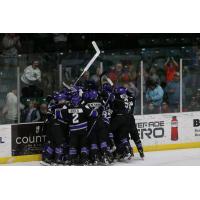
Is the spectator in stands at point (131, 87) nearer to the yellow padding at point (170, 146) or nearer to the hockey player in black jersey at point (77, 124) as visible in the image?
the yellow padding at point (170, 146)

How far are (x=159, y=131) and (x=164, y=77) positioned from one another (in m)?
0.99

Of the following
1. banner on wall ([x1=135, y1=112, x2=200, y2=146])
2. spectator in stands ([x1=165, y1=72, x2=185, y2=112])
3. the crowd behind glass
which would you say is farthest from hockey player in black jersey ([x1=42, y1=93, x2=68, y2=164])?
spectator in stands ([x1=165, y1=72, x2=185, y2=112])

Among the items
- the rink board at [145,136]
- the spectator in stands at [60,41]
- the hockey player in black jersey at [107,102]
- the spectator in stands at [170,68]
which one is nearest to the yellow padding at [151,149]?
the rink board at [145,136]

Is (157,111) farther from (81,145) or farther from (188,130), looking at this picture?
(81,145)

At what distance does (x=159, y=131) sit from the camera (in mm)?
15172

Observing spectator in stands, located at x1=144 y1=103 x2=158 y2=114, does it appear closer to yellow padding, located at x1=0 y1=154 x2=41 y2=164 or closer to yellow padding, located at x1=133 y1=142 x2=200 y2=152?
yellow padding, located at x1=133 y1=142 x2=200 y2=152

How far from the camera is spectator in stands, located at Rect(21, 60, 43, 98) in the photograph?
1412 centimetres

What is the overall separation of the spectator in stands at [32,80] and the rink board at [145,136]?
525 millimetres

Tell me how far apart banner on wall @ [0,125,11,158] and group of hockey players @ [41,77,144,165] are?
0.60 meters

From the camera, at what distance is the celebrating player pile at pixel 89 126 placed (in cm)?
1355

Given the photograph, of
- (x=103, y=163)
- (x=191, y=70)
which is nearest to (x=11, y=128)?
(x=103, y=163)

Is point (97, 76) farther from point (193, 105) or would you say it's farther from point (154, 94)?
point (193, 105)

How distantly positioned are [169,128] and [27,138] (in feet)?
8.96

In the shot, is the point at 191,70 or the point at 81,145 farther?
the point at 191,70
